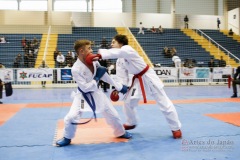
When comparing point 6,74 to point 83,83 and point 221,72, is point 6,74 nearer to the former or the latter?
point 83,83

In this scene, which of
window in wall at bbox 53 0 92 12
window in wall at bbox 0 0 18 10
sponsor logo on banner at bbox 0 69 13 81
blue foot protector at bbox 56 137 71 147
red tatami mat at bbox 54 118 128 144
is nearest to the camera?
blue foot protector at bbox 56 137 71 147

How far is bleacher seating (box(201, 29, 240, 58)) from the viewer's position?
23612 mm

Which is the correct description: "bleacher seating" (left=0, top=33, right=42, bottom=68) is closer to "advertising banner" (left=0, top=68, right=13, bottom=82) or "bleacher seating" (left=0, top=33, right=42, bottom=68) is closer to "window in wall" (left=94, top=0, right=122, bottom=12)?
"advertising banner" (left=0, top=68, right=13, bottom=82)

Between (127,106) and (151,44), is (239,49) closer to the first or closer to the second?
(151,44)

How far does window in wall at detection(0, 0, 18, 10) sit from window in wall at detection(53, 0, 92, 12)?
3594 mm

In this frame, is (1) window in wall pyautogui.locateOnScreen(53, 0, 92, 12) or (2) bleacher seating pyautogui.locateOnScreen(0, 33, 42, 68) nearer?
(2) bleacher seating pyautogui.locateOnScreen(0, 33, 42, 68)

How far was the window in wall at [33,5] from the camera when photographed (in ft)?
86.0

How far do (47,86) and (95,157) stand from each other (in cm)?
1161

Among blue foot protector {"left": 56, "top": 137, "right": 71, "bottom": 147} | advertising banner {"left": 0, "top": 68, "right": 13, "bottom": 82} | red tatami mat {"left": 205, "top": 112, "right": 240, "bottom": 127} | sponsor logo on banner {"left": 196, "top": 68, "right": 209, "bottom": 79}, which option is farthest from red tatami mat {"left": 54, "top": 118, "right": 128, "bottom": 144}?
sponsor logo on banner {"left": 196, "top": 68, "right": 209, "bottom": 79}

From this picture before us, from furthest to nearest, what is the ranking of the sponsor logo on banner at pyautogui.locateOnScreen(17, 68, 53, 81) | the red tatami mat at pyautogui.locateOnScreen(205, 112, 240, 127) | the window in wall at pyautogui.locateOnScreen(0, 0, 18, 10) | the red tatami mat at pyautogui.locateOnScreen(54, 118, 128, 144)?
the window in wall at pyautogui.locateOnScreen(0, 0, 18, 10), the sponsor logo on banner at pyautogui.locateOnScreen(17, 68, 53, 81), the red tatami mat at pyautogui.locateOnScreen(205, 112, 240, 127), the red tatami mat at pyautogui.locateOnScreen(54, 118, 128, 144)

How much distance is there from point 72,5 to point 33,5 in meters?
3.61

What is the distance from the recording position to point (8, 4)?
86.5 feet

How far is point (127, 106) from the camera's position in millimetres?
4766

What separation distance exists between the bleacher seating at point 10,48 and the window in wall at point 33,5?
515 cm
